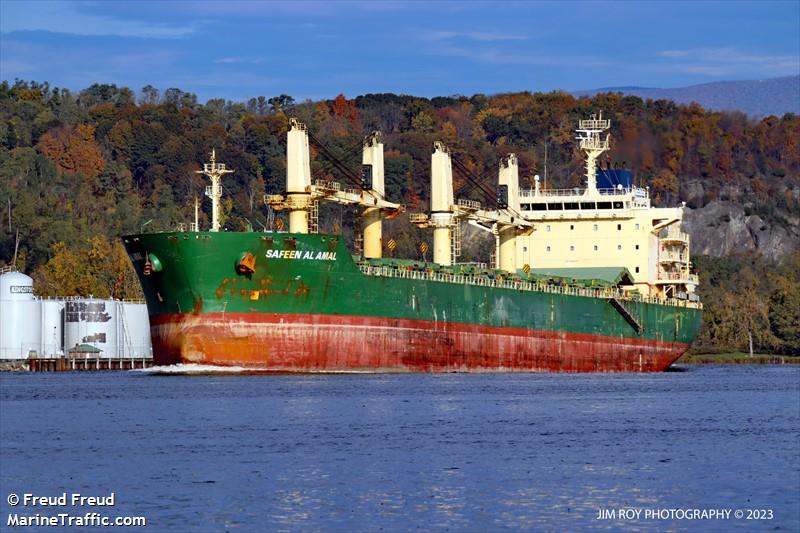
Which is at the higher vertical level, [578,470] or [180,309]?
[180,309]

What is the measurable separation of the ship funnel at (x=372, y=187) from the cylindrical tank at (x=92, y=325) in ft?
58.1

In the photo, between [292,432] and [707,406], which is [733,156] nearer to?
[707,406]

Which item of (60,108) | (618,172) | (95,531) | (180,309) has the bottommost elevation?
(95,531)

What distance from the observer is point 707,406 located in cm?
4288

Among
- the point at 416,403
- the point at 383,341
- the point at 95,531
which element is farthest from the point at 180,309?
the point at 95,531

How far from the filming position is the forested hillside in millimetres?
100438

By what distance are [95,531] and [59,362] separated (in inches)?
1965

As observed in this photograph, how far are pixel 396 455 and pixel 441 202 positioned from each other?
32.9 meters

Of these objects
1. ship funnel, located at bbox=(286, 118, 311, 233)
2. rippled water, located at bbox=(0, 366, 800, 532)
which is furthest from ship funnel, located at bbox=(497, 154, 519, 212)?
rippled water, located at bbox=(0, 366, 800, 532)

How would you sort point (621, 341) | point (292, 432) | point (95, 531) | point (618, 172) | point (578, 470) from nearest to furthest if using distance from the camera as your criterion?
point (95, 531)
point (578, 470)
point (292, 432)
point (621, 341)
point (618, 172)

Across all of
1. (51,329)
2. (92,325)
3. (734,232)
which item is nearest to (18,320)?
(51,329)

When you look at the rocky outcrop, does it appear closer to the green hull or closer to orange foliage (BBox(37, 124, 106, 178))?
orange foliage (BBox(37, 124, 106, 178))

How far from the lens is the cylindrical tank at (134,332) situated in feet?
243

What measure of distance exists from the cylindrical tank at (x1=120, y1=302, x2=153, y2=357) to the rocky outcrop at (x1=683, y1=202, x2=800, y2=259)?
70835 millimetres
